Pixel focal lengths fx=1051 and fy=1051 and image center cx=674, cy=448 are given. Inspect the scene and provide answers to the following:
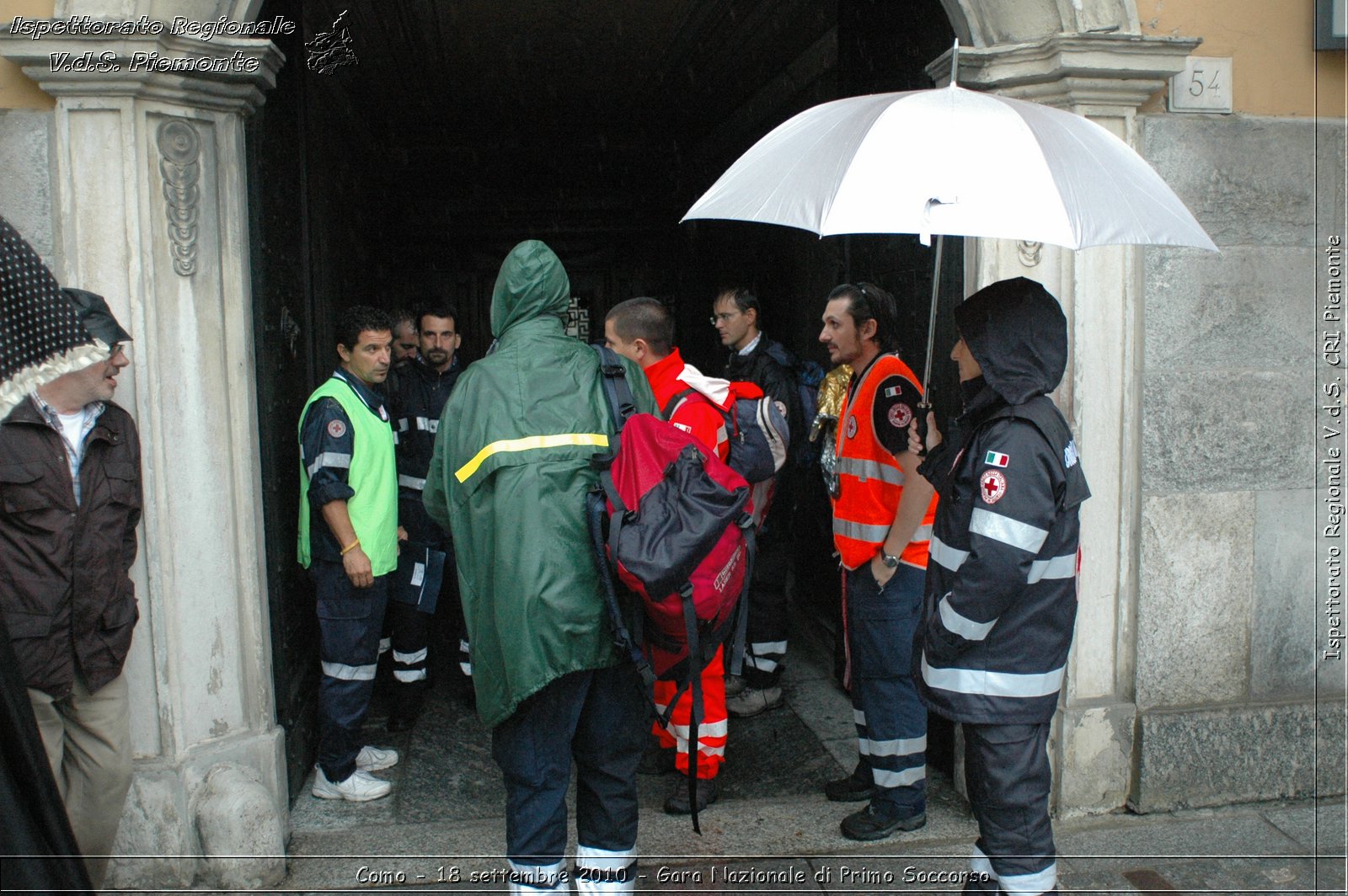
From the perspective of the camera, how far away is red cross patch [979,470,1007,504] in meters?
2.69

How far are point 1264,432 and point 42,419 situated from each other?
14.0 ft

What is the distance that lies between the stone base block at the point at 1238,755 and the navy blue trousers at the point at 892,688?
95cm

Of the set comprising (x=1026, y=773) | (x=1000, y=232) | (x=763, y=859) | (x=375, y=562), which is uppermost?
(x=1000, y=232)

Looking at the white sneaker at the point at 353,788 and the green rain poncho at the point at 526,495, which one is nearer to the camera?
the green rain poncho at the point at 526,495

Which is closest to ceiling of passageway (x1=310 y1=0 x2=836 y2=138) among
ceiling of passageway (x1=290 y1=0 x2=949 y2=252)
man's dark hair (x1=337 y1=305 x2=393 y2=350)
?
ceiling of passageway (x1=290 y1=0 x2=949 y2=252)

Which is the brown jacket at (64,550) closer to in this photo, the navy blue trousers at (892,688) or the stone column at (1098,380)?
the navy blue trousers at (892,688)

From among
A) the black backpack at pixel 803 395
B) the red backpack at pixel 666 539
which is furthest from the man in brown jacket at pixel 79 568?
the black backpack at pixel 803 395

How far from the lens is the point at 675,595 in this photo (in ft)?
8.91

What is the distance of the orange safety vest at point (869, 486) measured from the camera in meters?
3.82

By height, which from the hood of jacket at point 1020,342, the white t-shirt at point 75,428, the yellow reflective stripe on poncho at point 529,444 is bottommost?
the yellow reflective stripe on poncho at point 529,444

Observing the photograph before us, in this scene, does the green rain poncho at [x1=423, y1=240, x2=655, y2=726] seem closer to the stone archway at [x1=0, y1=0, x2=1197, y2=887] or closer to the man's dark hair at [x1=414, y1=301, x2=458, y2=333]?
the stone archway at [x1=0, y1=0, x2=1197, y2=887]

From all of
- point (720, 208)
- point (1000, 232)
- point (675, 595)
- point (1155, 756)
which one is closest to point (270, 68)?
point (720, 208)

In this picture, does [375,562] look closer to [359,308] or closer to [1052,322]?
[359,308]

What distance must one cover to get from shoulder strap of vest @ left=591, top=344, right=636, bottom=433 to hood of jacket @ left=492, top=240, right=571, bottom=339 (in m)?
0.21
